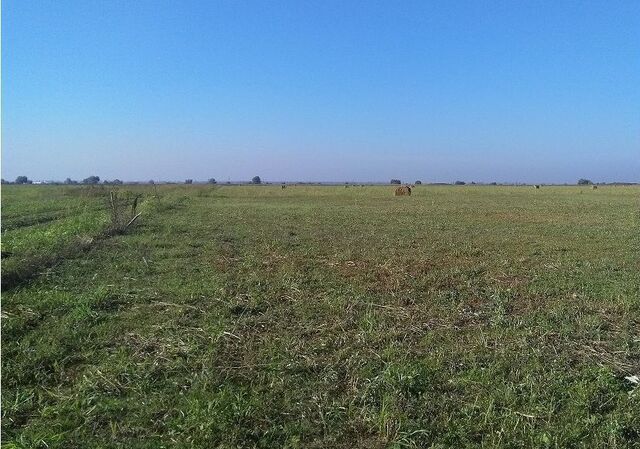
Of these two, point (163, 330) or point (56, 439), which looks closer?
point (56, 439)

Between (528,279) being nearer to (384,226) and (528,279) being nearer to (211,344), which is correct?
(211,344)

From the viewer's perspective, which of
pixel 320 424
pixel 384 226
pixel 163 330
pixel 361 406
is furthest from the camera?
pixel 384 226

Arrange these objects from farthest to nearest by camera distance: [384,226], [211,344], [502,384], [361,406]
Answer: [384,226] → [211,344] → [502,384] → [361,406]

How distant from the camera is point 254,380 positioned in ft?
14.3

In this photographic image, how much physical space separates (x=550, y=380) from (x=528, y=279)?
4589 mm

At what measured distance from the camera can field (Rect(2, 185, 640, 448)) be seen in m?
3.54

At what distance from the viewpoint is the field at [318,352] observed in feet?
11.6

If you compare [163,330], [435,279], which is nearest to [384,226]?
[435,279]

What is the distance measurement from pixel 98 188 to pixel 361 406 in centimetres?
4099

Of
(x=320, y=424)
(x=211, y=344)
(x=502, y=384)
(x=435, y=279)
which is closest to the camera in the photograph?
(x=320, y=424)

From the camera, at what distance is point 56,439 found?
3354mm

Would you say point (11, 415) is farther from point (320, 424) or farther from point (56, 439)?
point (320, 424)

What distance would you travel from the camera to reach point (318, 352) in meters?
5.04

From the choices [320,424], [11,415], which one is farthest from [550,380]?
[11,415]
